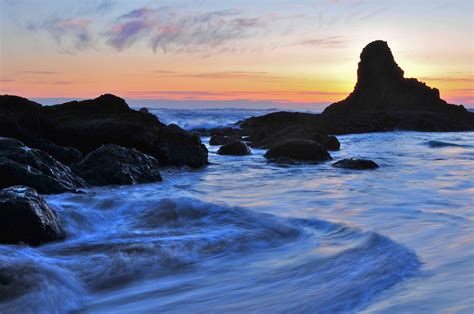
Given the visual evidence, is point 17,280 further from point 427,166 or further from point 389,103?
point 389,103

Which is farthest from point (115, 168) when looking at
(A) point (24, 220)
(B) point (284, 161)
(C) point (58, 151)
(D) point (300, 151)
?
(D) point (300, 151)

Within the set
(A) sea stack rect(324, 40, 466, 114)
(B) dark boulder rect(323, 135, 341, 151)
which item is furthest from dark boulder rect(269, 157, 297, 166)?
(A) sea stack rect(324, 40, 466, 114)

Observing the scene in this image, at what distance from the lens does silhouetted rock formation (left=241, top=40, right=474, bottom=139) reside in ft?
110

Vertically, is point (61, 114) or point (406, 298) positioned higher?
point (61, 114)

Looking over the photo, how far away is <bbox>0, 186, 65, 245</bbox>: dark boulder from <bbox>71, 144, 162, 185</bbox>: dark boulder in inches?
155

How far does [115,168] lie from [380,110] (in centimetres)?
3258

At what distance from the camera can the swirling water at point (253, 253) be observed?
3682 mm

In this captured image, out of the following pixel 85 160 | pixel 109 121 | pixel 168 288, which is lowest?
pixel 168 288

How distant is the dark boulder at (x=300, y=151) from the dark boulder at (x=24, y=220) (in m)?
9.71

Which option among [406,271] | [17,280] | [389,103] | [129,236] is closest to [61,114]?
[129,236]

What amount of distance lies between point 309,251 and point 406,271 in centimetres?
105

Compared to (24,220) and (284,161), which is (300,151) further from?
(24,220)

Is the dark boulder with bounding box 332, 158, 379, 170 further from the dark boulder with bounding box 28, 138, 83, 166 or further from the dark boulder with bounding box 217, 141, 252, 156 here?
the dark boulder with bounding box 28, 138, 83, 166

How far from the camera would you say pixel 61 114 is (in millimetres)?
12617
